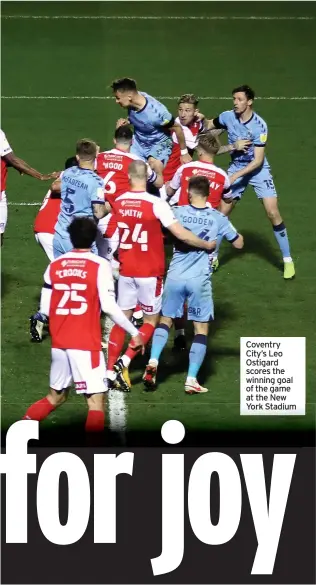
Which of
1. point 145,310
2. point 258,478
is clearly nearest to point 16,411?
point 145,310

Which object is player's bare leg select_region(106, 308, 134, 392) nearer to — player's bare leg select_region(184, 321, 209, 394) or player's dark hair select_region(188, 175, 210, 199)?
player's bare leg select_region(184, 321, 209, 394)

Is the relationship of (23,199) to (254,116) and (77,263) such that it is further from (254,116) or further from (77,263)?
(77,263)

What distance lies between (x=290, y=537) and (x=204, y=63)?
755 inches

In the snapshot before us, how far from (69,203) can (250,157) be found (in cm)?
330

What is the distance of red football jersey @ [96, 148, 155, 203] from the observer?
14836mm

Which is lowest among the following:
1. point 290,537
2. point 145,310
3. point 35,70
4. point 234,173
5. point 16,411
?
point 290,537

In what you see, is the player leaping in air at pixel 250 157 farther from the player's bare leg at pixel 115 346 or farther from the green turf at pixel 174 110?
the player's bare leg at pixel 115 346

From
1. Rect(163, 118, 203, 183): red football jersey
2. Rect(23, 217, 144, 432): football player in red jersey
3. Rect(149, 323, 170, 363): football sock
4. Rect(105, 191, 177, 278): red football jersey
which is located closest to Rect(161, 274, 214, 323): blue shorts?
Rect(149, 323, 170, 363): football sock

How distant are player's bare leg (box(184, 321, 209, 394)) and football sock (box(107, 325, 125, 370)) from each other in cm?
76

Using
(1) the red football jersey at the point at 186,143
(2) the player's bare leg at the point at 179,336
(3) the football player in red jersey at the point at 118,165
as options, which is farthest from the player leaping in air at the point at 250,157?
(2) the player's bare leg at the point at 179,336

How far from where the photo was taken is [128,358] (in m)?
13.2

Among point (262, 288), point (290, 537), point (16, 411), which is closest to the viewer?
point (290, 537)

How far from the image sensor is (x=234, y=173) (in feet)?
54.4

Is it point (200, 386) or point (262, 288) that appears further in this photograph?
point (262, 288)
